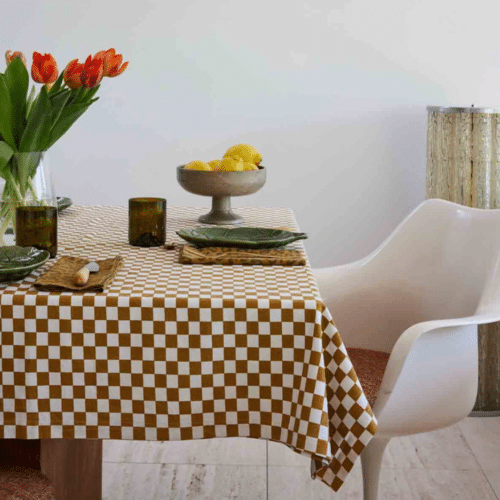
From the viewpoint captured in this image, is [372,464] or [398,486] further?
[398,486]

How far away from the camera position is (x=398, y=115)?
3293mm

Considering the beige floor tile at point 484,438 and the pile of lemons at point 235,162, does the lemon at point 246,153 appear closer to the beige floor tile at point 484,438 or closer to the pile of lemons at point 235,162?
the pile of lemons at point 235,162

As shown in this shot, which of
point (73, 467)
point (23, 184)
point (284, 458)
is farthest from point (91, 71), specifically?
point (284, 458)

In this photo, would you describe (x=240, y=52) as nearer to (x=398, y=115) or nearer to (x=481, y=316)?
(x=398, y=115)

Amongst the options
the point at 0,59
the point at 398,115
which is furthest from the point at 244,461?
the point at 0,59

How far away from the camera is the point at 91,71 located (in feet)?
5.45

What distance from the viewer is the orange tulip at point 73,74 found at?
5.45 feet

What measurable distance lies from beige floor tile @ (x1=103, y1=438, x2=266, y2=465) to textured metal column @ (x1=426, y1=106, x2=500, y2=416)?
2.87ft

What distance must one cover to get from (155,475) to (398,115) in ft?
5.57

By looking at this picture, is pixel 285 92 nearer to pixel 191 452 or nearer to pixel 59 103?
pixel 191 452

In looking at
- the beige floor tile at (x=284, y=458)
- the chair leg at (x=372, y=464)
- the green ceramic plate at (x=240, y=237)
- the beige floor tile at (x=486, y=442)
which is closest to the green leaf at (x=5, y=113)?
the green ceramic plate at (x=240, y=237)

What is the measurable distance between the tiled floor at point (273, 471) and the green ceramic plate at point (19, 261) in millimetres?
980

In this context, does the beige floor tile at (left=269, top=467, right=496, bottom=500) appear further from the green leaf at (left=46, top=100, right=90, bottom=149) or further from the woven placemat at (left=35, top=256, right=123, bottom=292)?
the green leaf at (left=46, top=100, right=90, bottom=149)

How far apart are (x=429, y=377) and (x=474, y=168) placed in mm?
1281
